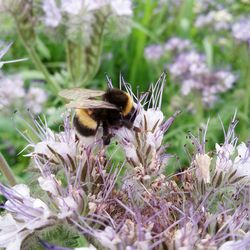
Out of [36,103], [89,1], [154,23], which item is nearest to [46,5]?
[89,1]

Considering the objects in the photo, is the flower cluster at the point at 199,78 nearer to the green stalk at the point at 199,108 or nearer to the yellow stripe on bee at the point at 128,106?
the green stalk at the point at 199,108

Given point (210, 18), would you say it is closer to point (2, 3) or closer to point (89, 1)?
point (89, 1)

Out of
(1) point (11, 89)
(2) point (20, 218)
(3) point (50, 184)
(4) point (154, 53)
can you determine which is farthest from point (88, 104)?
(4) point (154, 53)

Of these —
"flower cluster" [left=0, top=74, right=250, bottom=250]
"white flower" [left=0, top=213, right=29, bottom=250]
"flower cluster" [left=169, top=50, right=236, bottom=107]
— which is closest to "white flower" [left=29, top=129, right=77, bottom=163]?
"flower cluster" [left=0, top=74, right=250, bottom=250]

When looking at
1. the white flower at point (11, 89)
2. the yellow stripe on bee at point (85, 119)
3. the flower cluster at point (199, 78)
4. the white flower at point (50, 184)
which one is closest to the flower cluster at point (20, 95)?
the white flower at point (11, 89)

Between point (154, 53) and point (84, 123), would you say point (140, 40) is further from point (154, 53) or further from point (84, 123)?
point (84, 123)

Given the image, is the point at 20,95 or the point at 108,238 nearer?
the point at 108,238
